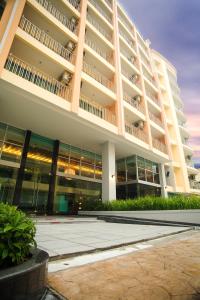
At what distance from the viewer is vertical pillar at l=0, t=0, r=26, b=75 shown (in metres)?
10.1

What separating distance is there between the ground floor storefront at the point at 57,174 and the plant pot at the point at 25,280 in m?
12.3

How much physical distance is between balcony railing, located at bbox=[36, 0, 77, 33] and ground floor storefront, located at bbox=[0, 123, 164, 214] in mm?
10101

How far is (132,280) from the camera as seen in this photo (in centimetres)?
249

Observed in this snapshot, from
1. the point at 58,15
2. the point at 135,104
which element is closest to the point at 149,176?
the point at 135,104

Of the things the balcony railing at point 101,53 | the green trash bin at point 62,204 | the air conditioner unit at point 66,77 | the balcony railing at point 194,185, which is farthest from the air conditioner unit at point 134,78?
the balcony railing at point 194,185

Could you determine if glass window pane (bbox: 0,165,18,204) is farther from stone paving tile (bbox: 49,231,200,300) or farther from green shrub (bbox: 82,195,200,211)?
stone paving tile (bbox: 49,231,200,300)

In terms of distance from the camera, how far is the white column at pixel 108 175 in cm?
1548

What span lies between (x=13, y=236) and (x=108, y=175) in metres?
13.9

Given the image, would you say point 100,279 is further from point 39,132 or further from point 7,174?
point 39,132

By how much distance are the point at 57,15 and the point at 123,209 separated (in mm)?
17067

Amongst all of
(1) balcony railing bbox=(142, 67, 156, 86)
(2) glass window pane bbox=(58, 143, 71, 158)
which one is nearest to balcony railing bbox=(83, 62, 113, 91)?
(2) glass window pane bbox=(58, 143, 71, 158)

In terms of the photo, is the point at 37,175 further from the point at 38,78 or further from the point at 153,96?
the point at 153,96

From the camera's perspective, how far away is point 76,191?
17109 mm

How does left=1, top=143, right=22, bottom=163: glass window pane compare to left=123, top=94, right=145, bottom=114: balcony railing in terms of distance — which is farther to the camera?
left=123, top=94, right=145, bottom=114: balcony railing
